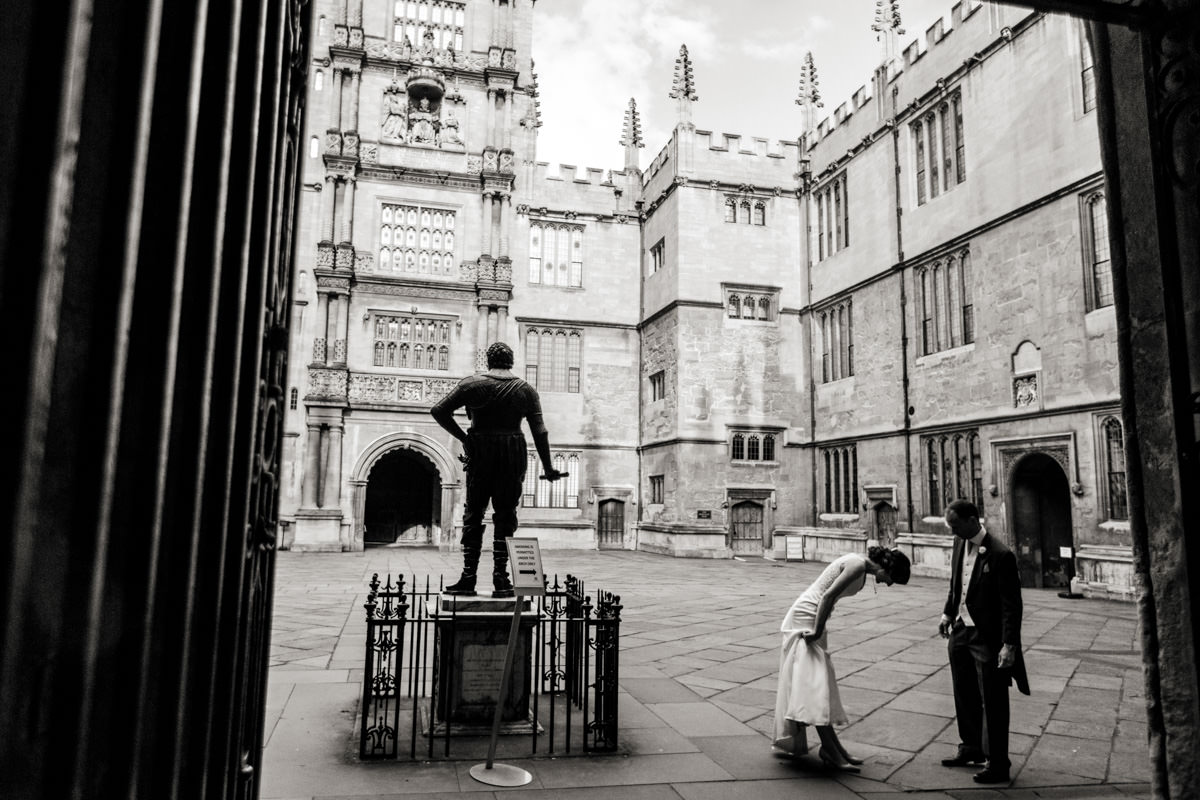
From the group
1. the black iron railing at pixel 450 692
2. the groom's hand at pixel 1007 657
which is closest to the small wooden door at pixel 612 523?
the black iron railing at pixel 450 692

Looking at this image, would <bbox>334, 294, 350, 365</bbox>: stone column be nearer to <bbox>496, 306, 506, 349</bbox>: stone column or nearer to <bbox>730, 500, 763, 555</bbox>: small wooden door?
<bbox>496, 306, 506, 349</bbox>: stone column

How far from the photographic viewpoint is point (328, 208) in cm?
2253

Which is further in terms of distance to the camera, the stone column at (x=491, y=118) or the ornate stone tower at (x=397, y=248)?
the stone column at (x=491, y=118)

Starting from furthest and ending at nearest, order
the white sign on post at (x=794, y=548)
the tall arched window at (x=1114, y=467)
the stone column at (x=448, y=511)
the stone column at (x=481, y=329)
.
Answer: the stone column at (x=481, y=329), the stone column at (x=448, y=511), the white sign on post at (x=794, y=548), the tall arched window at (x=1114, y=467)

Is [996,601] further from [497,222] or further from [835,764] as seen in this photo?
[497,222]

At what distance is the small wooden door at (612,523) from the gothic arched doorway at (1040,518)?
1185 cm

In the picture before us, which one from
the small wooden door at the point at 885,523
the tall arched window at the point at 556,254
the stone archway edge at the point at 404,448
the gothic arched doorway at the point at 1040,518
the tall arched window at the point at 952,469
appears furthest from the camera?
the tall arched window at the point at 556,254

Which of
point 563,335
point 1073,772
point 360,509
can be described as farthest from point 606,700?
point 563,335

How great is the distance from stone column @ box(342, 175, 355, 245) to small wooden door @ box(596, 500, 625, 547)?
10.8m

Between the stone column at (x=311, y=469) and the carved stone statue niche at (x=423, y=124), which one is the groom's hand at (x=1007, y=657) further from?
the carved stone statue niche at (x=423, y=124)

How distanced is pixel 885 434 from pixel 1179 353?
56.5 feet

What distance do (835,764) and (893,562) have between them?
1116 mm

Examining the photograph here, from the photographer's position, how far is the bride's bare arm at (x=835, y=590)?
14.4ft

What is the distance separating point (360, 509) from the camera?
71.9 ft
